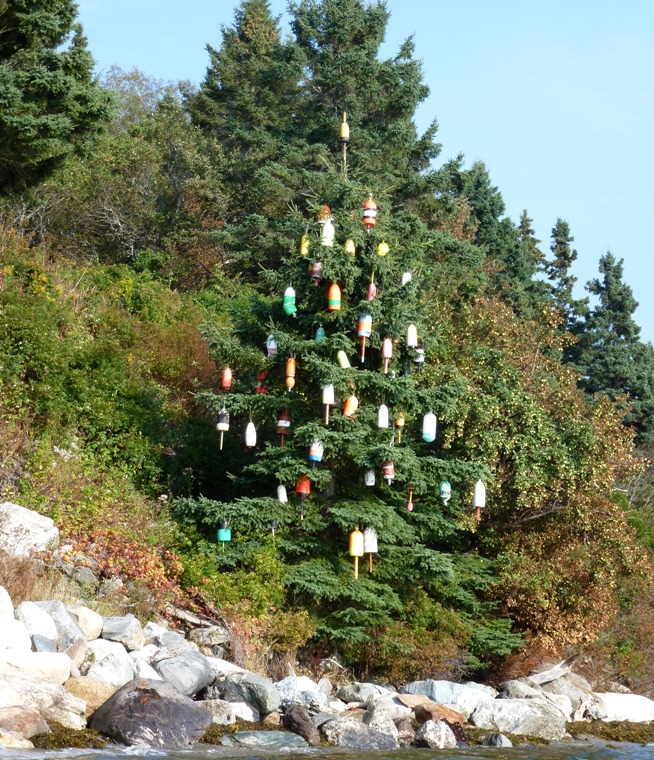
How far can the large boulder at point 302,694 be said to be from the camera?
44.6ft

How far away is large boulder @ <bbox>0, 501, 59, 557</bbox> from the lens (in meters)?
14.5

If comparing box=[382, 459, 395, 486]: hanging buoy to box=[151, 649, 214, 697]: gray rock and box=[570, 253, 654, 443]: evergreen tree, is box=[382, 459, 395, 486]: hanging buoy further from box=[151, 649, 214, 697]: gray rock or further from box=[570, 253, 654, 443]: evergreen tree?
box=[570, 253, 654, 443]: evergreen tree

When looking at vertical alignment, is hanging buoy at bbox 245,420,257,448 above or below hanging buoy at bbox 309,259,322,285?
below

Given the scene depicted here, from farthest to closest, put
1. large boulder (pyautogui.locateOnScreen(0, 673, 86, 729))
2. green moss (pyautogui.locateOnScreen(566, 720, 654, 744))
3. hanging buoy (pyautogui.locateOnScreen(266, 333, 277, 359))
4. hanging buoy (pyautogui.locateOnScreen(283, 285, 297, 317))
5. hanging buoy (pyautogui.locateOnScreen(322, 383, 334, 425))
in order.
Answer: hanging buoy (pyautogui.locateOnScreen(283, 285, 297, 317)) → hanging buoy (pyautogui.locateOnScreen(266, 333, 277, 359)) → hanging buoy (pyautogui.locateOnScreen(322, 383, 334, 425)) → green moss (pyautogui.locateOnScreen(566, 720, 654, 744)) → large boulder (pyautogui.locateOnScreen(0, 673, 86, 729))

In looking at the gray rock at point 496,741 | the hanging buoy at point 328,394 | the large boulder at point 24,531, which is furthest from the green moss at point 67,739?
the hanging buoy at point 328,394

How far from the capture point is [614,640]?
20.6 m

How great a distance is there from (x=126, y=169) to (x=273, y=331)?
17.2 meters

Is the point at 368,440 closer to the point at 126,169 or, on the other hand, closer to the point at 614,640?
the point at 614,640

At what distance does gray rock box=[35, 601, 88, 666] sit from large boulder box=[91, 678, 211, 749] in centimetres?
102

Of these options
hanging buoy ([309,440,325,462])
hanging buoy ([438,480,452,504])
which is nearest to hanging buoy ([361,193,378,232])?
hanging buoy ([309,440,325,462])

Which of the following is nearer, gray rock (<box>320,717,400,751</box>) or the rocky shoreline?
the rocky shoreline

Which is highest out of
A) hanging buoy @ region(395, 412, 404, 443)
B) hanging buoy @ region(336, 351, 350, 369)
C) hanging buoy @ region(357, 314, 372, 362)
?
hanging buoy @ region(357, 314, 372, 362)

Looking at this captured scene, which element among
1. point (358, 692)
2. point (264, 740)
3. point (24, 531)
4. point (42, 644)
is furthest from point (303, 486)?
point (42, 644)

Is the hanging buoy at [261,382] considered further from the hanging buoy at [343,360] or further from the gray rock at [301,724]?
the gray rock at [301,724]
